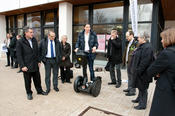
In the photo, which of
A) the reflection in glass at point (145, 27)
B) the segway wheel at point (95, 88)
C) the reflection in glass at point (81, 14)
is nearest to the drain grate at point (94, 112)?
the segway wheel at point (95, 88)

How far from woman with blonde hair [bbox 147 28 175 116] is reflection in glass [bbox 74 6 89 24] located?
6076mm

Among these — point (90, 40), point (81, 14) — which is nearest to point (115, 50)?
point (90, 40)

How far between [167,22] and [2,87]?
12.1 meters

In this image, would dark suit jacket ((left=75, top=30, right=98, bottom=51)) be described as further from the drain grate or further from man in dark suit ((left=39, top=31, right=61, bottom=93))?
the drain grate

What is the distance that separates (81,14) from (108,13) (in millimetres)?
1594

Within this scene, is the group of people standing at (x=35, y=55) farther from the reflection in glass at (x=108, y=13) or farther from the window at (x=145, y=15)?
the window at (x=145, y=15)

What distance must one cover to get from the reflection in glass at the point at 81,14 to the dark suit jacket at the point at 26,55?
4.67 meters

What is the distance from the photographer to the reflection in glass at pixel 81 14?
7.44 m

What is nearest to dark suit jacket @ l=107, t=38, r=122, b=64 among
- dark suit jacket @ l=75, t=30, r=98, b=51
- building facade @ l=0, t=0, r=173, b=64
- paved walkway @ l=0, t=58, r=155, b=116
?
dark suit jacket @ l=75, t=30, r=98, b=51

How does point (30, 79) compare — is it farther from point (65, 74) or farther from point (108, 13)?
point (108, 13)

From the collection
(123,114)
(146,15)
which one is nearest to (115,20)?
(146,15)

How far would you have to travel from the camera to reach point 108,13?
6957 mm

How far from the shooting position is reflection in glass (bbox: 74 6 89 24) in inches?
293

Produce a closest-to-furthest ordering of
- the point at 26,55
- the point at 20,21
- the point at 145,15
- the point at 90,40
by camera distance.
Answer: the point at 26,55 < the point at 90,40 < the point at 145,15 < the point at 20,21
